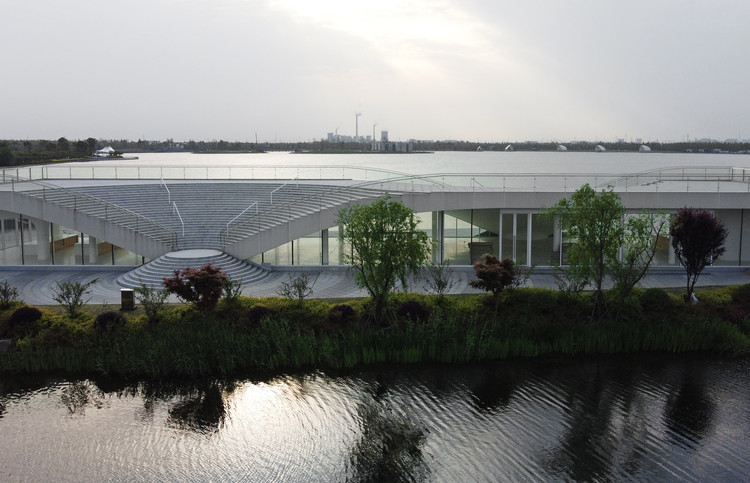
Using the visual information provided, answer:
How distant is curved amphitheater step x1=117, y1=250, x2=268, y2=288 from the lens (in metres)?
25.7

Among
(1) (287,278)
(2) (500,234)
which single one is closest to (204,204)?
(1) (287,278)

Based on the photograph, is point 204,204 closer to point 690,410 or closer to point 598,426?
point 598,426

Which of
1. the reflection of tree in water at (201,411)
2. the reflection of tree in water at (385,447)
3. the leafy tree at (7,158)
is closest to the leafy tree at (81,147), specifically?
the leafy tree at (7,158)

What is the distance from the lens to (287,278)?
88.4 feet

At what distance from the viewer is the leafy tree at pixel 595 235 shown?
70.0 ft

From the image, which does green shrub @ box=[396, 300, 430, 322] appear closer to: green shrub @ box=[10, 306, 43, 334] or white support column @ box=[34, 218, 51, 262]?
green shrub @ box=[10, 306, 43, 334]

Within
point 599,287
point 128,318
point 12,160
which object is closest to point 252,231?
point 128,318

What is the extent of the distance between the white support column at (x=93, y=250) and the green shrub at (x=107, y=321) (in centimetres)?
1137

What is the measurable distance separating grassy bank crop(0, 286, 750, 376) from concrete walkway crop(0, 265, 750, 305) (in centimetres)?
248

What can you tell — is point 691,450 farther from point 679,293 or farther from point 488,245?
point 488,245

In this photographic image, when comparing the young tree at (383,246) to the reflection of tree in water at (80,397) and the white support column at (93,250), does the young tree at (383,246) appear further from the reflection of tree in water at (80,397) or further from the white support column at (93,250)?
the white support column at (93,250)

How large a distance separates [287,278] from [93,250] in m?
10.1

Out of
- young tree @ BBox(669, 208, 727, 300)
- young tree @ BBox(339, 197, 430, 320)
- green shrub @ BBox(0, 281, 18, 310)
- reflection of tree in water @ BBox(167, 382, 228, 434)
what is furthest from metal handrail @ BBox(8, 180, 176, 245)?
young tree @ BBox(669, 208, 727, 300)

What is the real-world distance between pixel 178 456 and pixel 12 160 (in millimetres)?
34757
